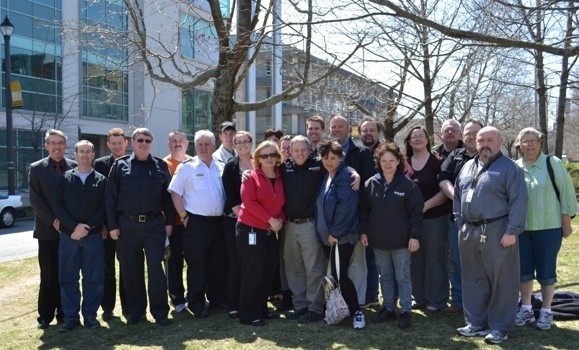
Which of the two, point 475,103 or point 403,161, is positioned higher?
point 475,103

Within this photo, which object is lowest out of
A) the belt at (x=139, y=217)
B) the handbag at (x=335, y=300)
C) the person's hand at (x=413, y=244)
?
the handbag at (x=335, y=300)

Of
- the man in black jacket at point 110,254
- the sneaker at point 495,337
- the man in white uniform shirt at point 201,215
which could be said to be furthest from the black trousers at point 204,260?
the sneaker at point 495,337

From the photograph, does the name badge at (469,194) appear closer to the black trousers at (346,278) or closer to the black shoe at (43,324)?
the black trousers at (346,278)

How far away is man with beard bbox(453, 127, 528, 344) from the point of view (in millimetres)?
4941

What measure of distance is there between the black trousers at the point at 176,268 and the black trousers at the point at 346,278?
1981 mm

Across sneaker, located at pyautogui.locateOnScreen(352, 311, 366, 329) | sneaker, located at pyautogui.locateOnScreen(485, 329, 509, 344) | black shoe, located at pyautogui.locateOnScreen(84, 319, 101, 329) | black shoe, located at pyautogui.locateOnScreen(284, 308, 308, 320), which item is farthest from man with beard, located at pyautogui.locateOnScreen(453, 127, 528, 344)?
black shoe, located at pyautogui.locateOnScreen(84, 319, 101, 329)

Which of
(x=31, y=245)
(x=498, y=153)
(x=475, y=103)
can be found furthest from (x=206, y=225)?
(x=475, y=103)

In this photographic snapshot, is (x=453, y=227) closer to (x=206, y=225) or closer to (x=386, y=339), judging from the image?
(x=386, y=339)

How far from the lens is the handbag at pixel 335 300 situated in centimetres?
551

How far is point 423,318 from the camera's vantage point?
5883mm

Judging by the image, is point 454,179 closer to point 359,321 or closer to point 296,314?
point 359,321

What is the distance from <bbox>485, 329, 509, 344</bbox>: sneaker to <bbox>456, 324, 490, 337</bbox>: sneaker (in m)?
0.14

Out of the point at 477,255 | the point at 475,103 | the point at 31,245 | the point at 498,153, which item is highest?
the point at 475,103

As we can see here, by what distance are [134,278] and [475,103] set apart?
11649 millimetres
